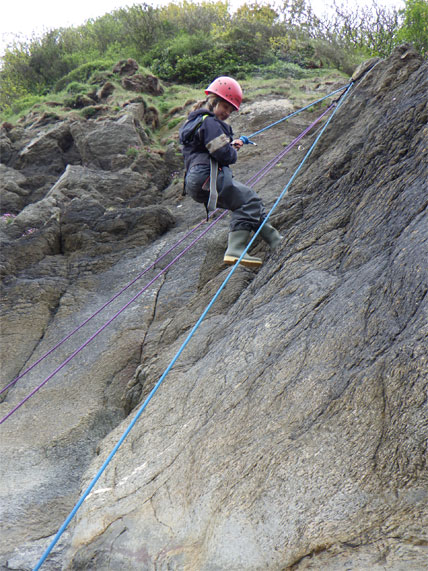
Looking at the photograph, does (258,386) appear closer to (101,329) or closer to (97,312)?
(101,329)

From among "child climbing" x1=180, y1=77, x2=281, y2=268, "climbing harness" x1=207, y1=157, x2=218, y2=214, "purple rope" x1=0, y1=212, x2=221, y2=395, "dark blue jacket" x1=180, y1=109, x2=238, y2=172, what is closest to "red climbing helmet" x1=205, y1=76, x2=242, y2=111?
"child climbing" x1=180, y1=77, x2=281, y2=268

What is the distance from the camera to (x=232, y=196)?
694cm

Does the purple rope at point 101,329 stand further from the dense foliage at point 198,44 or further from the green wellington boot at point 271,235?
the dense foliage at point 198,44

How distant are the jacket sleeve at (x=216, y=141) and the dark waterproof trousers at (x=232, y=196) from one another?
0.90 ft

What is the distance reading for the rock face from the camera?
3.29 m

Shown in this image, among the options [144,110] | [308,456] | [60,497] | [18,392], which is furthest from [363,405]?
[144,110]

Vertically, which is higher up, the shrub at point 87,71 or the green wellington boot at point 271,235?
the shrub at point 87,71

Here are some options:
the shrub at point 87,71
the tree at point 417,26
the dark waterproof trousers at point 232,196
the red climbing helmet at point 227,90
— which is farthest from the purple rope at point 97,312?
the shrub at point 87,71

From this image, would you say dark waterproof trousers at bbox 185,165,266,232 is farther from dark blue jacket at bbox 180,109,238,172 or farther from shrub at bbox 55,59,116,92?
shrub at bbox 55,59,116,92

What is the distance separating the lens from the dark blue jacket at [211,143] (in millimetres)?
6500

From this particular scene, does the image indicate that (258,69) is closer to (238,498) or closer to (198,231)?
(198,231)

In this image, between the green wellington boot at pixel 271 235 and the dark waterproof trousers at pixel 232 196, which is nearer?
the green wellington boot at pixel 271 235

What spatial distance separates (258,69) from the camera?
19.6 meters

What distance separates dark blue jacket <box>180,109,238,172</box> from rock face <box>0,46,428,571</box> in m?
1.15
